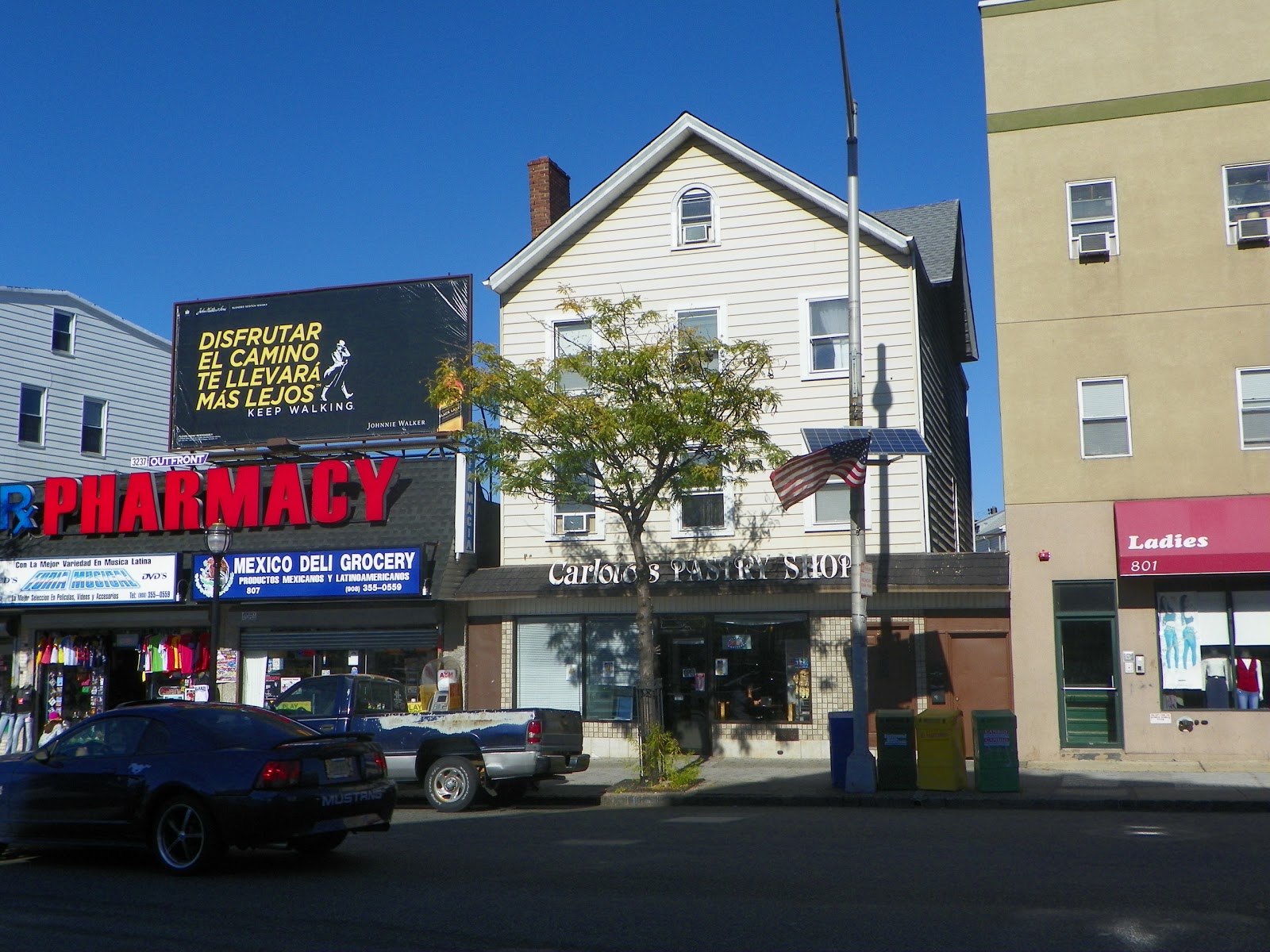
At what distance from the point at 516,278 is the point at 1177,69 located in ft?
38.5

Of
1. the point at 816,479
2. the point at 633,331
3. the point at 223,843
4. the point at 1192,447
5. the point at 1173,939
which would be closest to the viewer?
the point at 1173,939

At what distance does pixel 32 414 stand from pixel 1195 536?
1124 inches

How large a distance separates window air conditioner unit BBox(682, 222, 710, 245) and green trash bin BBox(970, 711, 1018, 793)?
10390 millimetres

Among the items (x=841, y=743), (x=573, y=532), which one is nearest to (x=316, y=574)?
(x=573, y=532)

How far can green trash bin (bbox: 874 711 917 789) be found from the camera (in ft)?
51.9

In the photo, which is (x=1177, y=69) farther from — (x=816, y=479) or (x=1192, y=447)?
(x=816, y=479)

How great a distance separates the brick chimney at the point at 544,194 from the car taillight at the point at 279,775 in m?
15.9

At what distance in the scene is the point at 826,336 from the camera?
2105 cm

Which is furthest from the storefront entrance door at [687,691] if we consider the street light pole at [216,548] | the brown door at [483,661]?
the street light pole at [216,548]

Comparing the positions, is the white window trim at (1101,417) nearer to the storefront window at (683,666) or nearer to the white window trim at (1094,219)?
the white window trim at (1094,219)

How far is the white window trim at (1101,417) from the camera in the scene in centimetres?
1883

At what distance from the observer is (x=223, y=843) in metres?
9.75

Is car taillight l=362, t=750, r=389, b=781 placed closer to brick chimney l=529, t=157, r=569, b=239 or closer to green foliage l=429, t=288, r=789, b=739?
green foliage l=429, t=288, r=789, b=739

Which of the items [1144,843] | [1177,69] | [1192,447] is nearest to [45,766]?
[1144,843]
